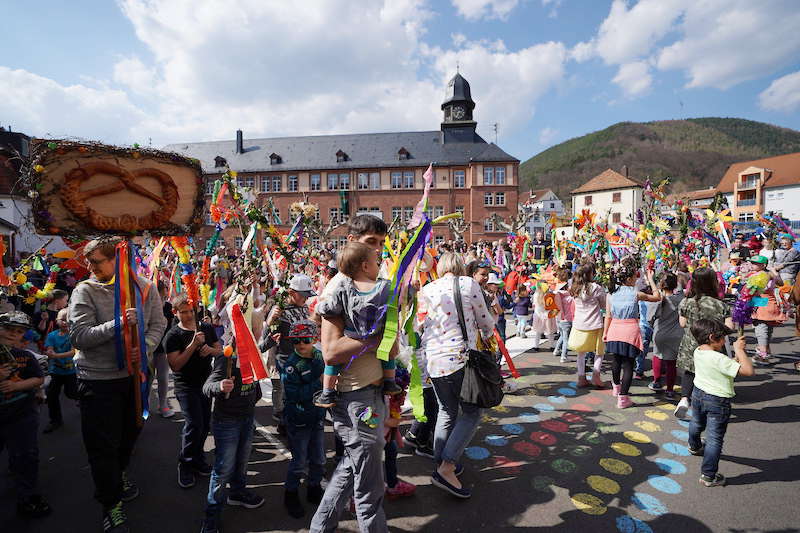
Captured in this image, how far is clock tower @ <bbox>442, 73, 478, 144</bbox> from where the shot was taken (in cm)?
4347

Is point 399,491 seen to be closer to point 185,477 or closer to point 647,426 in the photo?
point 185,477

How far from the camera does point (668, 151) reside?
312 feet

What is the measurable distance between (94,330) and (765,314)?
914 centimetres

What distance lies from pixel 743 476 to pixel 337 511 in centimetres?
362

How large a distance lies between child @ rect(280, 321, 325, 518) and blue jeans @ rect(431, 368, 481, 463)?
1009mm

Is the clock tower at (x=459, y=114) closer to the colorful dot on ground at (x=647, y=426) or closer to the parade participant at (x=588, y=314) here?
the parade participant at (x=588, y=314)

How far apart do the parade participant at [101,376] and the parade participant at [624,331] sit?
5135mm

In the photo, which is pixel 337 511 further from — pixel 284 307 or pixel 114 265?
pixel 114 265

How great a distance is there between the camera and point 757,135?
100 m

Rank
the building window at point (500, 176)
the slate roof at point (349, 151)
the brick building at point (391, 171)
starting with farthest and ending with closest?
the slate roof at point (349, 151)
the brick building at point (391, 171)
the building window at point (500, 176)

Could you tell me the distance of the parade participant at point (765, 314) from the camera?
21.4ft

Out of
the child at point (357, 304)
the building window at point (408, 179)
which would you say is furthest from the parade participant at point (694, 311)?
the building window at point (408, 179)

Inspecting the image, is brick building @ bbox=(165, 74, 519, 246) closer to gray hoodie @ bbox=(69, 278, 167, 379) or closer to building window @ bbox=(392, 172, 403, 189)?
building window @ bbox=(392, 172, 403, 189)

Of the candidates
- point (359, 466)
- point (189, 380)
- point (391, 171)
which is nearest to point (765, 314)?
point (359, 466)
